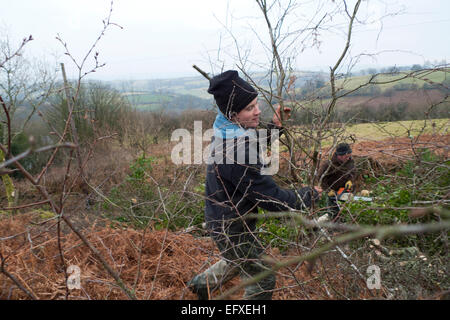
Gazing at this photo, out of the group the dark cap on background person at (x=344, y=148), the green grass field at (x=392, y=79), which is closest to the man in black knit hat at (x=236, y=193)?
the green grass field at (x=392, y=79)

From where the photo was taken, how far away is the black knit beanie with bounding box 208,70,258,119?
2656mm

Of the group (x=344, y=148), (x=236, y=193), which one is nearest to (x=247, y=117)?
(x=236, y=193)

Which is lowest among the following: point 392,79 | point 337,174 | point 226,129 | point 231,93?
point 337,174

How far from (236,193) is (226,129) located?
→ 52cm

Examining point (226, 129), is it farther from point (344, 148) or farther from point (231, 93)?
point (344, 148)

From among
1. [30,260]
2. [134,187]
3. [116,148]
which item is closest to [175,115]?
[116,148]

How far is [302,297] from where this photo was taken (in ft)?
7.86

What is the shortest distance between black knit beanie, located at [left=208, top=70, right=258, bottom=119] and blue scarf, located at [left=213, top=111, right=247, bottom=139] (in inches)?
2.2

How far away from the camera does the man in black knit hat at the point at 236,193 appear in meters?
2.32

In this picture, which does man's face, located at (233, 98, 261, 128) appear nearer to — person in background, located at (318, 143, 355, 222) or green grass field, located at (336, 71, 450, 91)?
person in background, located at (318, 143, 355, 222)

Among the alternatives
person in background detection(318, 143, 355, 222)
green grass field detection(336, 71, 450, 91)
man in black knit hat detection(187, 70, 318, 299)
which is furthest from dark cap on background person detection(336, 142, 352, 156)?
man in black knit hat detection(187, 70, 318, 299)

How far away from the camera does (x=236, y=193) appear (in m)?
2.53

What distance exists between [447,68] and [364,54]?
0.76m

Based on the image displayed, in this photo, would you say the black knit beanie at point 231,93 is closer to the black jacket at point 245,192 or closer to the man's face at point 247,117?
the man's face at point 247,117
